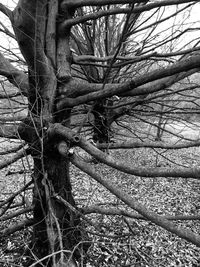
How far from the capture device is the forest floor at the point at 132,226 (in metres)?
2.40

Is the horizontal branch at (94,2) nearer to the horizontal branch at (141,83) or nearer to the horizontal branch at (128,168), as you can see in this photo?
the horizontal branch at (141,83)

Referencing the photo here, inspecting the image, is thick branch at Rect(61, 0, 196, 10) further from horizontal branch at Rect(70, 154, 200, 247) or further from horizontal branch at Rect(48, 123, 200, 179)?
horizontal branch at Rect(70, 154, 200, 247)

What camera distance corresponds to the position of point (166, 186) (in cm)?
484

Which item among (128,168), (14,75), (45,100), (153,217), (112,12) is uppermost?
(112,12)

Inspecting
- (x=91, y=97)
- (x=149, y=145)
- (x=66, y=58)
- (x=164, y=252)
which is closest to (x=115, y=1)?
(x=91, y=97)

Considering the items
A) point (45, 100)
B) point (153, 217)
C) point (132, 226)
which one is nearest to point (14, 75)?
point (45, 100)

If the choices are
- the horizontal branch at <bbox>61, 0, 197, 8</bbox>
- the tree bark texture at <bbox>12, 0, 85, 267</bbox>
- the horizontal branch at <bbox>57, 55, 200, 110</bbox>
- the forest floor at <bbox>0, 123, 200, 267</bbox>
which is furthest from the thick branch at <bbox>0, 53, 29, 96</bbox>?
the forest floor at <bbox>0, 123, 200, 267</bbox>

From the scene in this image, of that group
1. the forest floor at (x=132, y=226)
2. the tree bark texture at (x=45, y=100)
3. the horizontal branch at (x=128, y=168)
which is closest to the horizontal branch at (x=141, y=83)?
the tree bark texture at (x=45, y=100)

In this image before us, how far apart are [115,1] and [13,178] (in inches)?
196

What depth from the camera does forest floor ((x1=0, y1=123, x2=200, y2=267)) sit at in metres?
2.40

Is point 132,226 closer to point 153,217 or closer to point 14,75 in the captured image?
point 153,217

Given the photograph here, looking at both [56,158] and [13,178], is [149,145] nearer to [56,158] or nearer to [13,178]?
[56,158]

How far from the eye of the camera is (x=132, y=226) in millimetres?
3242

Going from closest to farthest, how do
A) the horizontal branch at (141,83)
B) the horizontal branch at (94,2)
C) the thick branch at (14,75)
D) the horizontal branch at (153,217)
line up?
the horizontal branch at (153,217) < the horizontal branch at (141,83) < the horizontal branch at (94,2) < the thick branch at (14,75)
